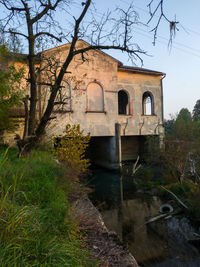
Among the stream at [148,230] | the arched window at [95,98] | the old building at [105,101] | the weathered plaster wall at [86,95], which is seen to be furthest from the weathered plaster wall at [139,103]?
the stream at [148,230]

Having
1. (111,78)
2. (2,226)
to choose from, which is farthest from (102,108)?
(2,226)

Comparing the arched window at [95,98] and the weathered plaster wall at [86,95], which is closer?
the weathered plaster wall at [86,95]

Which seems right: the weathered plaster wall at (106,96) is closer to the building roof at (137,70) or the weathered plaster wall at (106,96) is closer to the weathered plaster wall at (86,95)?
the weathered plaster wall at (86,95)

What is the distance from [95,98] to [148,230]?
8930 millimetres

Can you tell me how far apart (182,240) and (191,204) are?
54.0 inches

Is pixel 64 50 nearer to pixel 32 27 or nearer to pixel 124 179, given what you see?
pixel 32 27

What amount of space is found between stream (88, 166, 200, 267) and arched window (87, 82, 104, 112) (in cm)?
551

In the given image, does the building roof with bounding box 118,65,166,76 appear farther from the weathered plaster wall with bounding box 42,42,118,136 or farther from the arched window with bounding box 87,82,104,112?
the arched window with bounding box 87,82,104,112

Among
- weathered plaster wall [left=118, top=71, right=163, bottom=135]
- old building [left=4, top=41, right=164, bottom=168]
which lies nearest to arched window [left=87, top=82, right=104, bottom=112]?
old building [left=4, top=41, right=164, bottom=168]

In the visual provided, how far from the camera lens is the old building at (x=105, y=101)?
11.7 m

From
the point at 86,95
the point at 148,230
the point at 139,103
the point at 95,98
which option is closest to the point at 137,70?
the point at 139,103

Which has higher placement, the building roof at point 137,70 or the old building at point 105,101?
the building roof at point 137,70

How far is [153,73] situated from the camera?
591 inches

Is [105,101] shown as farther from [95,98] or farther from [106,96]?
[95,98]
